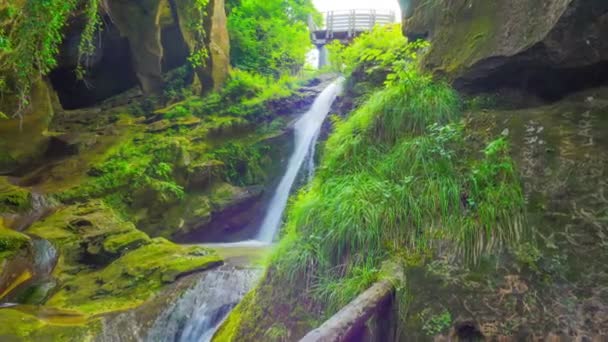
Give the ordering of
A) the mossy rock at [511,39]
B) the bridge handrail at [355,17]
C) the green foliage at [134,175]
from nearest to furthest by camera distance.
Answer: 1. the mossy rock at [511,39]
2. the green foliage at [134,175]
3. the bridge handrail at [355,17]

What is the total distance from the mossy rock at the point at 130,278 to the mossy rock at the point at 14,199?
1.88 metres

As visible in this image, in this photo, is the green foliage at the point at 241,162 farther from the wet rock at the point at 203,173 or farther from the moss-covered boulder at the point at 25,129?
the moss-covered boulder at the point at 25,129

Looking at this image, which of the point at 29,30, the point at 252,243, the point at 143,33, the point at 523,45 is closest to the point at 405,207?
the point at 523,45

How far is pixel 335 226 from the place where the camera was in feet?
11.3

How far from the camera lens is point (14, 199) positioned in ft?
22.7

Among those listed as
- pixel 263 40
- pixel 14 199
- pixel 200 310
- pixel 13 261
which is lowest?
pixel 200 310

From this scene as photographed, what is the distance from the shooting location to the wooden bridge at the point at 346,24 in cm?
2059

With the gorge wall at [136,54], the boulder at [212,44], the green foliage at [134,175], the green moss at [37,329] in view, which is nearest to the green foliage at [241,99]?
the boulder at [212,44]

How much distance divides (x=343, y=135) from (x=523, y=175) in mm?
2011

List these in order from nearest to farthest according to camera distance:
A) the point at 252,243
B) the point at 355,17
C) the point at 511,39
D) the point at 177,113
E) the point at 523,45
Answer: the point at 523,45 < the point at 511,39 < the point at 252,243 < the point at 177,113 < the point at 355,17

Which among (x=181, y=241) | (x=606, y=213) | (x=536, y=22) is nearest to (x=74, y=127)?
(x=181, y=241)

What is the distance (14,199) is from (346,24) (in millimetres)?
18575

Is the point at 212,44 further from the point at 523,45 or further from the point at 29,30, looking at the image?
the point at 523,45

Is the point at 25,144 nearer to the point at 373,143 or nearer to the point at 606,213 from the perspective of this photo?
the point at 373,143
